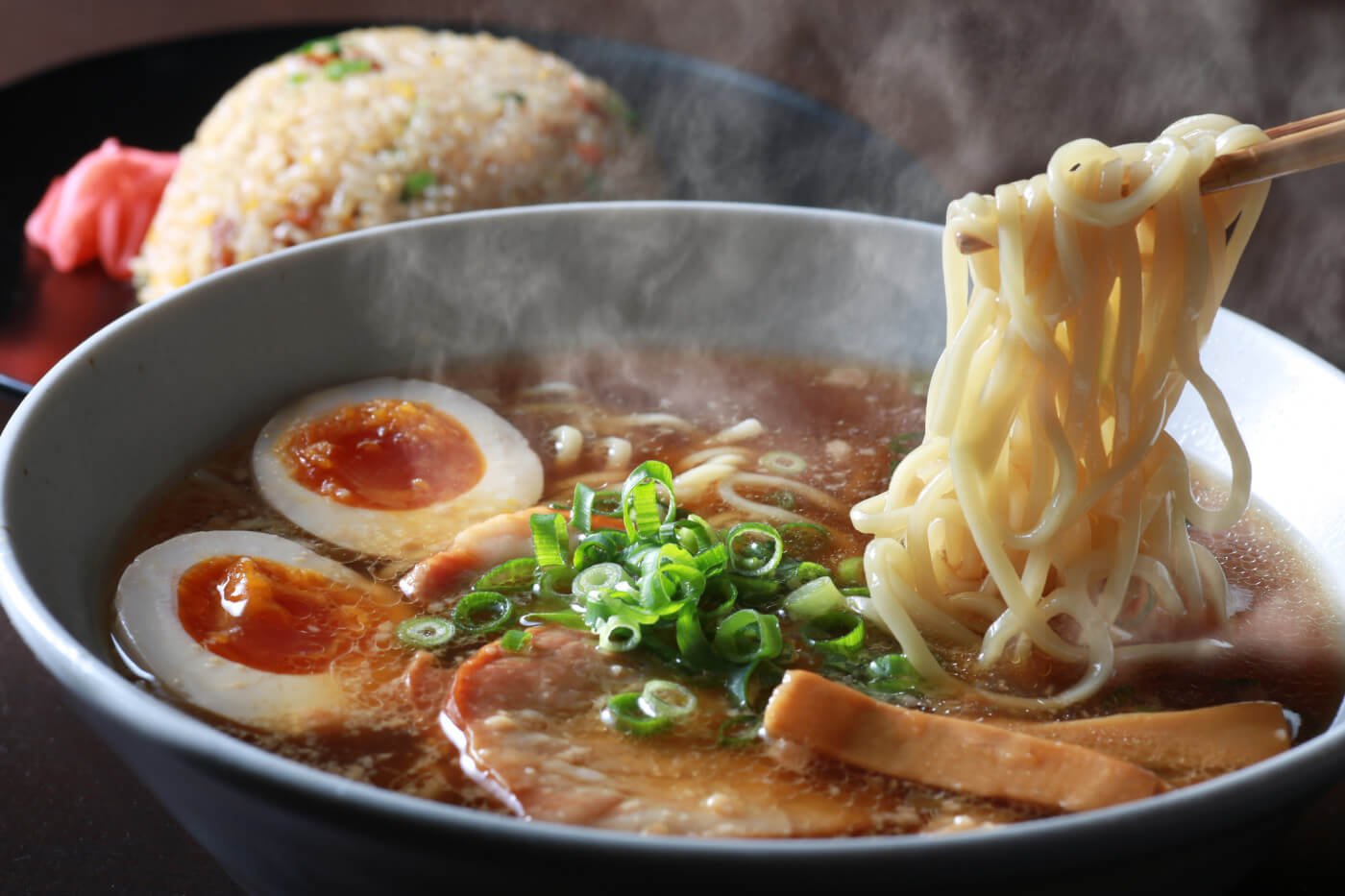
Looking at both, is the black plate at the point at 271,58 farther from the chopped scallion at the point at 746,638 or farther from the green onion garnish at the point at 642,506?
the chopped scallion at the point at 746,638

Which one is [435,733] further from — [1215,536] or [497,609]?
[1215,536]

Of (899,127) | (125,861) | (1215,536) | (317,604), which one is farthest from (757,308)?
(899,127)

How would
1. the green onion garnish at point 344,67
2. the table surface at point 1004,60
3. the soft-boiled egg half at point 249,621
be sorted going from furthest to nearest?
1. the table surface at point 1004,60
2. the green onion garnish at point 344,67
3. the soft-boiled egg half at point 249,621

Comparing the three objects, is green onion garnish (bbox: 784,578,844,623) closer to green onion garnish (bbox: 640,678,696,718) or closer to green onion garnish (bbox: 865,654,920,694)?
green onion garnish (bbox: 865,654,920,694)

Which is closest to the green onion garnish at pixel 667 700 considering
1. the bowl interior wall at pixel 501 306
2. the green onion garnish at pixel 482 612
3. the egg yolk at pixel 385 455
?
the green onion garnish at pixel 482 612

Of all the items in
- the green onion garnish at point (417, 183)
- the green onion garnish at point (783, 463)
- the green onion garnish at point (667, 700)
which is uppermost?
the green onion garnish at point (417, 183)

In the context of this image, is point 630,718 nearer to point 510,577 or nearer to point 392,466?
point 510,577
